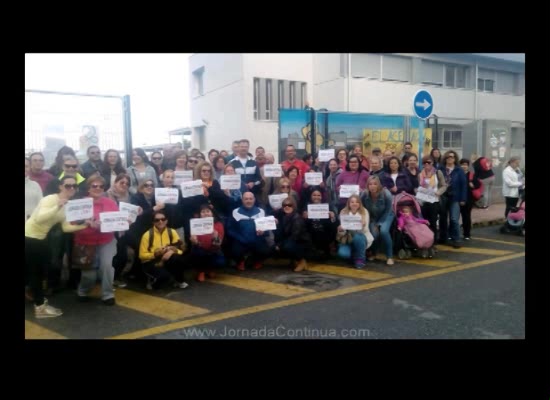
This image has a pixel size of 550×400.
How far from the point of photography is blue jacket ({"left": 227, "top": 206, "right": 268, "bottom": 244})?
7.18m

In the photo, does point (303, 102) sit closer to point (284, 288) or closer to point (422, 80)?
point (422, 80)

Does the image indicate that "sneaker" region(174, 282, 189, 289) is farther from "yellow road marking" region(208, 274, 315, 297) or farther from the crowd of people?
"yellow road marking" region(208, 274, 315, 297)

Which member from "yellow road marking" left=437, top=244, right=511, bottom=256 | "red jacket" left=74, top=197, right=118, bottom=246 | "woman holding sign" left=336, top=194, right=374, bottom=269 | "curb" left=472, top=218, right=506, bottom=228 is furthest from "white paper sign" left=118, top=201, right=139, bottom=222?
"curb" left=472, top=218, right=506, bottom=228

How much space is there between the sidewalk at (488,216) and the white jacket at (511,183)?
125cm

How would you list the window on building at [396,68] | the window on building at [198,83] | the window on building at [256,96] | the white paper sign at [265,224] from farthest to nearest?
the window on building at [198,83]
the window on building at [396,68]
the window on building at [256,96]
the white paper sign at [265,224]

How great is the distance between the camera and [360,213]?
754 cm

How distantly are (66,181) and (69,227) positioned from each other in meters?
0.57

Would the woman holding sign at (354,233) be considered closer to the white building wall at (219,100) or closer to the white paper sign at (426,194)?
the white paper sign at (426,194)

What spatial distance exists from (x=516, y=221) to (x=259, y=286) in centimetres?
655

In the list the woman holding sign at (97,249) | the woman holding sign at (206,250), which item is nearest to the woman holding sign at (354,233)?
the woman holding sign at (206,250)

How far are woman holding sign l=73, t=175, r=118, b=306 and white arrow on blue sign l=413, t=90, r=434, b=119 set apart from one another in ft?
22.1

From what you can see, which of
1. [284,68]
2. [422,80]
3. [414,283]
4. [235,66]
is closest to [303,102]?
[284,68]

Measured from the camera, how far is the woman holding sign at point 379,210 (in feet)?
25.2

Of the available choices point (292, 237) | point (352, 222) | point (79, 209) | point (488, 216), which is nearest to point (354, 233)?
point (352, 222)
